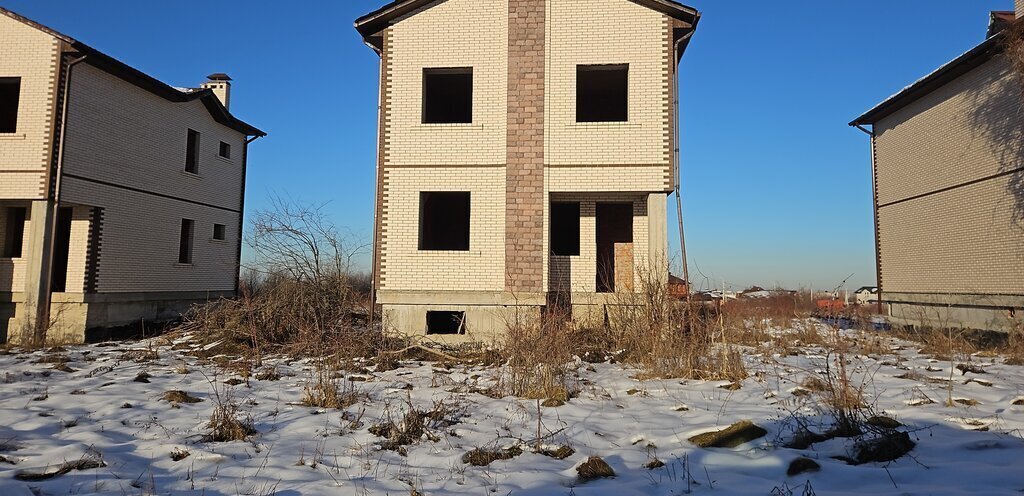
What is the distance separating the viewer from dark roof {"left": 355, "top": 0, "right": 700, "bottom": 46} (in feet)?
37.8

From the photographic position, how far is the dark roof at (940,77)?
12250 millimetres

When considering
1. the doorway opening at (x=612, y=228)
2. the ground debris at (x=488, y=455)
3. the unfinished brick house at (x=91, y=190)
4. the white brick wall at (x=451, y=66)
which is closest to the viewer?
the ground debris at (x=488, y=455)

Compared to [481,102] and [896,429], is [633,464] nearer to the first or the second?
[896,429]

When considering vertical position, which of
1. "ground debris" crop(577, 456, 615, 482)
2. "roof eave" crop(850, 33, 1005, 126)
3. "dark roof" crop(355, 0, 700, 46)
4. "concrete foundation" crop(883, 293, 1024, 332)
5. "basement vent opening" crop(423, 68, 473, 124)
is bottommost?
"ground debris" crop(577, 456, 615, 482)

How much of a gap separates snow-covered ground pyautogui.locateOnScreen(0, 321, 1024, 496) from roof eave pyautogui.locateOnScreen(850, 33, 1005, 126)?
327 inches

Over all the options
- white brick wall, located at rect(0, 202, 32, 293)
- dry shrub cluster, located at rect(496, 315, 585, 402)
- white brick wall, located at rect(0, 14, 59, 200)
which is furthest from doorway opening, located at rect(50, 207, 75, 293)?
dry shrub cluster, located at rect(496, 315, 585, 402)

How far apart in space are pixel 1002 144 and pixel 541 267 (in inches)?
419

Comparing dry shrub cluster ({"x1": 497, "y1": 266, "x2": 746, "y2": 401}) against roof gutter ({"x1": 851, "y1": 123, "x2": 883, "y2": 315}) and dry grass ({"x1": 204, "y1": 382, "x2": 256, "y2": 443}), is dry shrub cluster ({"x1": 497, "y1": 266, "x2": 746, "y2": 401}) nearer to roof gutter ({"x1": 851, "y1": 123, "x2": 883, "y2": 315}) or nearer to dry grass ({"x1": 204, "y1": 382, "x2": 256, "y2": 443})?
dry grass ({"x1": 204, "y1": 382, "x2": 256, "y2": 443})

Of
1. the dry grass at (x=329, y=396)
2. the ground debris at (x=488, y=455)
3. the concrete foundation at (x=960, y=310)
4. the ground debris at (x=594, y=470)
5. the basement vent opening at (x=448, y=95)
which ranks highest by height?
the basement vent opening at (x=448, y=95)

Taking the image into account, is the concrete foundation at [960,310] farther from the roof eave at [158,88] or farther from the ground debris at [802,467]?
the roof eave at [158,88]

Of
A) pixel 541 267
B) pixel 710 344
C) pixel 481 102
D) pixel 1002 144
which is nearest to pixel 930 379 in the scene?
pixel 710 344

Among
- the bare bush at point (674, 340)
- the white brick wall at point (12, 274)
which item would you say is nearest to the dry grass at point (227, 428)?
the bare bush at point (674, 340)

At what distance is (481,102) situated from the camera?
11797 millimetres

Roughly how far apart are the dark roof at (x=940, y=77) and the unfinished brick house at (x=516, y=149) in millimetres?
6709
